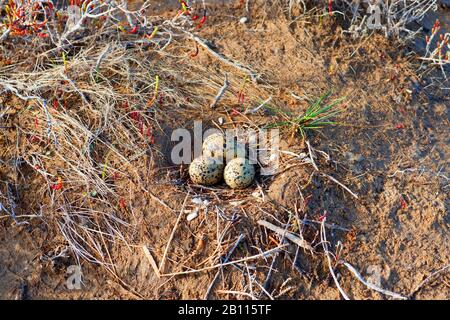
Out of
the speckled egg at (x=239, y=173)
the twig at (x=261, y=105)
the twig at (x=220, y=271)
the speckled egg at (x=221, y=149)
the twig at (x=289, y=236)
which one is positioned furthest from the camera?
the twig at (x=261, y=105)

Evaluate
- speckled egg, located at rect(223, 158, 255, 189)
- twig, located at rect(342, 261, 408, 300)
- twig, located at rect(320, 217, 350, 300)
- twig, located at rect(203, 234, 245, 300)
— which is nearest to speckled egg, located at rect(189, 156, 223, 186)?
speckled egg, located at rect(223, 158, 255, 189)

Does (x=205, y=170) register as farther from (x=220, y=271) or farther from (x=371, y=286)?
(x=371, y=286)

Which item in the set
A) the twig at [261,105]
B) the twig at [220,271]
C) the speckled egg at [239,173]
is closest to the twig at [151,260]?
the twig at [220,271]

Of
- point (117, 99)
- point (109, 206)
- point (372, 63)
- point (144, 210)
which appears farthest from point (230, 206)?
point (372, 63)

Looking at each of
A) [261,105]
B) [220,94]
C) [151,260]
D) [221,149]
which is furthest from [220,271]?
[220,94]

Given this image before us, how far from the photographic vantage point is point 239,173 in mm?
3955

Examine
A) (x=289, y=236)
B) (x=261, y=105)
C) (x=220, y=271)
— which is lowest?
(x=220, y=271)

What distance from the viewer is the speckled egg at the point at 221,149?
415 centimetres

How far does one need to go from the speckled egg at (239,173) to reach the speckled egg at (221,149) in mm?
116

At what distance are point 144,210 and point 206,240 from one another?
49 centimetres

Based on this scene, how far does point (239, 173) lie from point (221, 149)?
0.29 m

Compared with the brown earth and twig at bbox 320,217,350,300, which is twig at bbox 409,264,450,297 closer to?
the brown earth

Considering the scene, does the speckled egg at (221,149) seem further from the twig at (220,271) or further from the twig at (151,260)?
the twig at (151,260)

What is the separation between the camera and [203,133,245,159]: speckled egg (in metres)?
4.15
